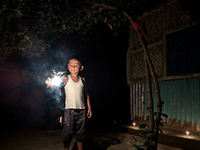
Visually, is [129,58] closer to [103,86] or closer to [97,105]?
[103,86]

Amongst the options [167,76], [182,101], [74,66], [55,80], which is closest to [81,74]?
[167,76]

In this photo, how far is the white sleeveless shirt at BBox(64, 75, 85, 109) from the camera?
458 centimetres

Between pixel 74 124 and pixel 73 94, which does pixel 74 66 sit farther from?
pixel 74 124

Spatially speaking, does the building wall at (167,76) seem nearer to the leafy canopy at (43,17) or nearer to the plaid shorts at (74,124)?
the leafy canopy at (43,17)

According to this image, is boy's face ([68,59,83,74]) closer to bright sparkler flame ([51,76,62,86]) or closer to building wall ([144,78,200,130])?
bright sparkler flame ([51,76,62,86])

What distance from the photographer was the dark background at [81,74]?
38.6ft

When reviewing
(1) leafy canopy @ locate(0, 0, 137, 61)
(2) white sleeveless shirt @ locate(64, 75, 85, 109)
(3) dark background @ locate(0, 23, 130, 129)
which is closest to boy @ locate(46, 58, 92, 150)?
(2) white sleeveless shirt @ locate(64, 75, 85, 109)

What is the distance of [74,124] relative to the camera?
462 cm

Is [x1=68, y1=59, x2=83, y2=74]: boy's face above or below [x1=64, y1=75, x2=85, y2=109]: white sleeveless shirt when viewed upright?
above

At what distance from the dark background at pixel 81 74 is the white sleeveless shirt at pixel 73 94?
7.21m

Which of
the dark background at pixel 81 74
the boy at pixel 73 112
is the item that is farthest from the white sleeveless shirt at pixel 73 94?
the dark background at pixel 81 74

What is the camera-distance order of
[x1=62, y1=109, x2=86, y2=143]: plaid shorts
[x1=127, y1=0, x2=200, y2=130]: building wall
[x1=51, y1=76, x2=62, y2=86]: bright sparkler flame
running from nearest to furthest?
1. [x1=62, y1=109, x2=86, y2=143]: plaid shorts
2. [x1=51, y1=76, x2=62, y2=86]: bright sparkler flame
3. [x1=127, y1=0, x2=200, y2=130]: building wall

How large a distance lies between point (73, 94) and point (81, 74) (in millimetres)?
7587

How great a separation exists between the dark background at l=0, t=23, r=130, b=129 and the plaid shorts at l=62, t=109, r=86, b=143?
7.15 metres
